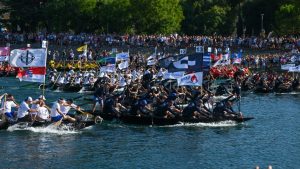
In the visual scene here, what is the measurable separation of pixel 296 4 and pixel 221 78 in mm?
28478

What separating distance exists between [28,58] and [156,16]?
59.7 m

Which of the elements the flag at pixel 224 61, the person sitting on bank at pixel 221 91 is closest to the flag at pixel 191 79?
the person sitting on bank at pixel 221 91

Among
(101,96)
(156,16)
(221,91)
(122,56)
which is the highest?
(156,16)

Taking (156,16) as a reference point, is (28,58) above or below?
below

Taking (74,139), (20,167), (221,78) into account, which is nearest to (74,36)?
(221,78)

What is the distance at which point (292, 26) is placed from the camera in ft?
328

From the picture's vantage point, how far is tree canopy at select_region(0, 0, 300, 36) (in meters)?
98.4

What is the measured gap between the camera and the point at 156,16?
9794 cm

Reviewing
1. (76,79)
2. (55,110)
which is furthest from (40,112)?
(76,79)

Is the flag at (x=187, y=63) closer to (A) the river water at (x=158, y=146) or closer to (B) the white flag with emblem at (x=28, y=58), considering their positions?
(A) the river water at (x=158, y=146)

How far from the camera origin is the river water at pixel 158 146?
106 feet

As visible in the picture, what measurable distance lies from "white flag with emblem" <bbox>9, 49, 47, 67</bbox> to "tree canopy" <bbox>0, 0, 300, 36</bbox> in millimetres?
58984

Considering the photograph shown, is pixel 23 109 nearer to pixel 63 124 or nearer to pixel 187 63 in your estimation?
pixel 63 124

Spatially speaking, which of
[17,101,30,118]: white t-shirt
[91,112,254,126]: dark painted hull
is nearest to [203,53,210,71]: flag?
[91,112,254,126]: dark painted hull
